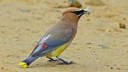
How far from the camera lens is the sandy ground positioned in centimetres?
793

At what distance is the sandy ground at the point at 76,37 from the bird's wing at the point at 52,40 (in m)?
0.22

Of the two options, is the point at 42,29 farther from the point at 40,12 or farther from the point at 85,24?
the point at 40,12

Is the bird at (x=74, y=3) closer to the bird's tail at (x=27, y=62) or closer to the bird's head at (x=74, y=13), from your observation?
the bird's head at (x=74, y=13)

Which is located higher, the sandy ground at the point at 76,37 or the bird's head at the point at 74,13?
the bird's head at the point at 74,13

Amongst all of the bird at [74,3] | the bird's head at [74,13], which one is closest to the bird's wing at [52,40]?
the bird's head at [74,13]

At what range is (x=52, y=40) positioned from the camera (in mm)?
7738

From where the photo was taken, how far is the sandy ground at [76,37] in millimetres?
7930

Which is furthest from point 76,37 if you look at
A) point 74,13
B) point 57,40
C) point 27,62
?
point 27,62

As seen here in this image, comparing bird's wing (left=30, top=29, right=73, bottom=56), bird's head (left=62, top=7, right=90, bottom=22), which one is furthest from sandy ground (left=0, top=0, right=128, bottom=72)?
bird's head (left=62, top=7, right=90, bottom=22)

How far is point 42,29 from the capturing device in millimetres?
11219

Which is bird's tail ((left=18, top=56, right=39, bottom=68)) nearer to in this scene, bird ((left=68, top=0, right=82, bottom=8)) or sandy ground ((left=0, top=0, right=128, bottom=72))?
sandy ground ((left=0, top=0, right=128, bottom=72))

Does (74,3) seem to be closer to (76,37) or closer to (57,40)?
(76,37)

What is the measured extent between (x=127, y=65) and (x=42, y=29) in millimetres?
3362

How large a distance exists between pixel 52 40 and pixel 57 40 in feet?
0.26
